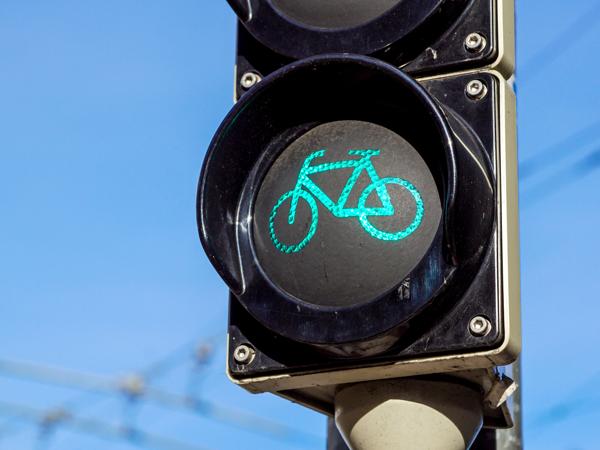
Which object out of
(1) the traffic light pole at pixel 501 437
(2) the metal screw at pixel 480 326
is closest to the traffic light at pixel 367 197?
(2) the metal screw at pixel 480 326

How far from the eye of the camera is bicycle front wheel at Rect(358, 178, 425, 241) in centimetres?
167

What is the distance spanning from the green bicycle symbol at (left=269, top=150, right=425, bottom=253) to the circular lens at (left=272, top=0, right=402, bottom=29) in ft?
0.58

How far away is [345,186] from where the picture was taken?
1.72 metres

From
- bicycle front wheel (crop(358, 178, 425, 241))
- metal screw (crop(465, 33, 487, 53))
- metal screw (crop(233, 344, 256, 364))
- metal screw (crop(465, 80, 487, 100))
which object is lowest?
metal screw (crop(233, 344, 256, 364))

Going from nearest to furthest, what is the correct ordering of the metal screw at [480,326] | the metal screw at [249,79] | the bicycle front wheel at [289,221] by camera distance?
the metal screw at [480,326] < the bicycle front wheel at [289,221] < the metal screw at [249,79]

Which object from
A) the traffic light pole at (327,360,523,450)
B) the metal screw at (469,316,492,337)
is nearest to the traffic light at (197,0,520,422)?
the metal screw at (469,316,492,337)

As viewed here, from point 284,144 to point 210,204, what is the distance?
0.13 meters

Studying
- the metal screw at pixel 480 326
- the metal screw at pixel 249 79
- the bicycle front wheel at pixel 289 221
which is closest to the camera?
the metal screw at pixel 480 326

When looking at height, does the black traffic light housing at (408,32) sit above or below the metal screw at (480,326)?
above

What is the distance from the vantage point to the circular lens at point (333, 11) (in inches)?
71.4

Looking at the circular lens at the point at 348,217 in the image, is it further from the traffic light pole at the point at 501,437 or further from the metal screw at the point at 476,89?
the traffic light pole at the point at 501,437

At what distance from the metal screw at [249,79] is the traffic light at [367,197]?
0.03 meters

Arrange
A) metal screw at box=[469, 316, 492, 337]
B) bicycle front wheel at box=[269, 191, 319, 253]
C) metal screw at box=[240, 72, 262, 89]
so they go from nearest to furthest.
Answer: metal screw at box=[469, 316, 492, 337] → bicycle front wheel at box=[269, 191, 319, 253] → metal screw at box=[240, 72, 262, 89]

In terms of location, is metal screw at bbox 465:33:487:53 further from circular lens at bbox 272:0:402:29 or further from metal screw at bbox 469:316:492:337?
metal screw at bbox 469:316:492:337
